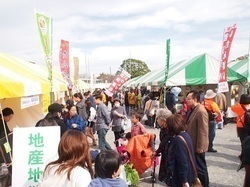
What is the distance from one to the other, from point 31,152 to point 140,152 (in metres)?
2.03

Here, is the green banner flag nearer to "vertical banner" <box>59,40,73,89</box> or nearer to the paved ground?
"vertical banner" <box>59,40,73,89</box>

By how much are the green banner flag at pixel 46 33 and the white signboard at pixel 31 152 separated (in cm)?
224

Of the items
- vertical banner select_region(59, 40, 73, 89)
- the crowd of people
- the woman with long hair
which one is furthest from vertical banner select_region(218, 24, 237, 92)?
the woman with long hair

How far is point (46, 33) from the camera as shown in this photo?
5555 mm

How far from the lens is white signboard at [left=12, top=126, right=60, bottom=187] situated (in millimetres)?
3504

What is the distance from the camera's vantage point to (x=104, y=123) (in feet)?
23.2

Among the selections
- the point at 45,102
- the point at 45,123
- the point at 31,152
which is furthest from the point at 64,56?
the point at 31,152

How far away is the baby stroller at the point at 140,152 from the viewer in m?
4.98

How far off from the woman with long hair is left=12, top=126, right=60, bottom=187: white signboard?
4.31 feet

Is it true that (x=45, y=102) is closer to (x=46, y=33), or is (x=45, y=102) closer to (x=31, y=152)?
(x=46, y=33)

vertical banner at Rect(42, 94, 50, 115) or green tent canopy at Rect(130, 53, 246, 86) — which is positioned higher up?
green tent canopy at Rect(130, 53, 246, 86)

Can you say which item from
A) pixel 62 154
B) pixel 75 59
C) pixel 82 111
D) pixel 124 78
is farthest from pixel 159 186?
pixel 75 59

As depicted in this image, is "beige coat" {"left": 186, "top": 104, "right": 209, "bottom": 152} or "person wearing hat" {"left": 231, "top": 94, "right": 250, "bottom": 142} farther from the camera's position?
"person wearing hat" {"left": 231, "top": 94, "right": 250, "bottom": 142}

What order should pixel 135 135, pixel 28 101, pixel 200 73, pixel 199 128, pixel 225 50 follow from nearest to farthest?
pixel 199 128
pixel 28 101
pixel 135 135
pixel 225 50
pixel 200 73
